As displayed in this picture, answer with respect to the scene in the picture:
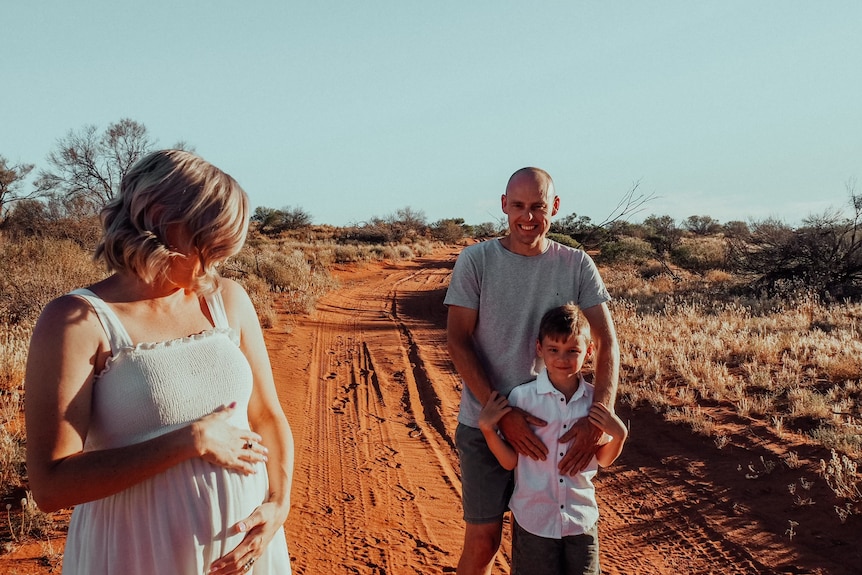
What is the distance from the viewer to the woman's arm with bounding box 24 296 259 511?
1.57 m

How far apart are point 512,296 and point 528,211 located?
0.39 metres

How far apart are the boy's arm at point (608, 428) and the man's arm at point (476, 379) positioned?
239 millimetres

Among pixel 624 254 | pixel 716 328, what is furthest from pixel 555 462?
pixel 624 254

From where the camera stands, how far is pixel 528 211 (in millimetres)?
2863

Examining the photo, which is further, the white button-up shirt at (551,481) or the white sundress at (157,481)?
the white button-up shirt at (551,481)

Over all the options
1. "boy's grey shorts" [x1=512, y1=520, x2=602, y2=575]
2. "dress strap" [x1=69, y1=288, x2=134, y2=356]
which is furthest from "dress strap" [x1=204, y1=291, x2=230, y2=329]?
"boy's grey shorts" [x1=512, y1=520, x2=602, y2=575]

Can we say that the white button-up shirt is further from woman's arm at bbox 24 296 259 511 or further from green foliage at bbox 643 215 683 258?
green foliage at bbox 643 215 683 258

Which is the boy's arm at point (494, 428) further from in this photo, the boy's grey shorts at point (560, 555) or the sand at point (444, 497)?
the sand at point (444, 497)

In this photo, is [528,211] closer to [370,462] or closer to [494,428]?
[494,428]

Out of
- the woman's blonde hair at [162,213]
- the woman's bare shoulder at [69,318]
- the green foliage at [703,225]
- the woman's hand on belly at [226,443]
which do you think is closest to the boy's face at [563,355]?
the woman's hand on belly at [226,443]

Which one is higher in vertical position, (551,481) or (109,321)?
(109,321)

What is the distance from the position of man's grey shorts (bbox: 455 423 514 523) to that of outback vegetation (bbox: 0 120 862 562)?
74.5 inches

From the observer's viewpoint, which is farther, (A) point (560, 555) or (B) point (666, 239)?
(B) point (666, 239)

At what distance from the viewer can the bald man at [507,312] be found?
→ 9.49 feet
